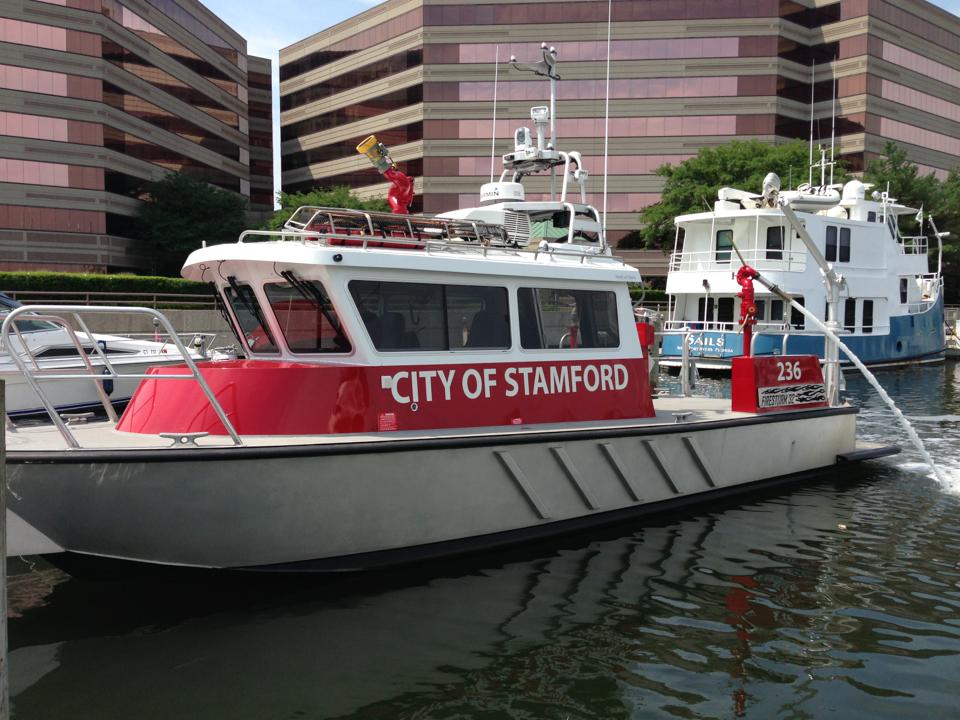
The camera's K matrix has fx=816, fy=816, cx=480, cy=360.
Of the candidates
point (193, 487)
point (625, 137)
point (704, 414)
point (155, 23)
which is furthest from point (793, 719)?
point (155, 23)

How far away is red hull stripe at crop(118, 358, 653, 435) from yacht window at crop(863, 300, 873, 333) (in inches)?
801

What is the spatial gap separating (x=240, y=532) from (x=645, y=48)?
42892mm

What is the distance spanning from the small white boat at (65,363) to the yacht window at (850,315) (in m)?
19.0

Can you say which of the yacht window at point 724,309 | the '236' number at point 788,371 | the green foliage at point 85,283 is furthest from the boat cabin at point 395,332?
the green foliage at point 85,283

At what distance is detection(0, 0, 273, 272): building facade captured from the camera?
115 ft

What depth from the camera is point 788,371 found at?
31.2 feet

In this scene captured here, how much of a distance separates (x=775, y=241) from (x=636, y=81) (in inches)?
930

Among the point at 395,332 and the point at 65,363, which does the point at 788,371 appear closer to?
the point at 395,332

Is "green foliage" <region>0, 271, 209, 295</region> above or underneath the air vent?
underneath

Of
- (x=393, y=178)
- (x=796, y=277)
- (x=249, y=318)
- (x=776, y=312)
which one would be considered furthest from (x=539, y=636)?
(x=776, y=312)

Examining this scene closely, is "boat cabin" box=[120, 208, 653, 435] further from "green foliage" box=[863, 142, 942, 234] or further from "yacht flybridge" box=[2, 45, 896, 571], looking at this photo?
"green foliage" box=[863, 142, 942, 234]

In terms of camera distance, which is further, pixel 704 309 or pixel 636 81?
pixel 636 81

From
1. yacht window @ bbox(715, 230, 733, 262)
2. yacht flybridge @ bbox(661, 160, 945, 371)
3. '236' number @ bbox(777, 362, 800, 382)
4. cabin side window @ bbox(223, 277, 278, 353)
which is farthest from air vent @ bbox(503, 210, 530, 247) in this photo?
yacht window @ bbox(715, 230, 733, 262)

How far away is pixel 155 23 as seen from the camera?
41562 mm
